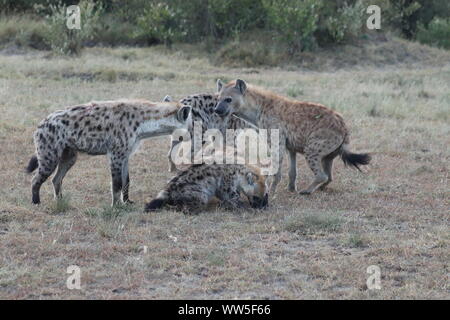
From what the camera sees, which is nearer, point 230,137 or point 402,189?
point 402,189

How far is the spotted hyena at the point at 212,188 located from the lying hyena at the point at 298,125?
1.93 feet

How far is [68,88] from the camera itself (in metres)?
11.2

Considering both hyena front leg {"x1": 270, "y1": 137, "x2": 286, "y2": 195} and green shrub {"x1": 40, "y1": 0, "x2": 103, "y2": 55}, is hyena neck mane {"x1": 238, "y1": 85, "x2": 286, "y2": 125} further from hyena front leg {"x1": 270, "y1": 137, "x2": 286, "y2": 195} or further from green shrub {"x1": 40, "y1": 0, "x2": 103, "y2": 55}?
green shrub {"x1": 40, "y1": 0, "x2": 103, "y2": 55}

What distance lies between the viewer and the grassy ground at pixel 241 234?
13.8ft

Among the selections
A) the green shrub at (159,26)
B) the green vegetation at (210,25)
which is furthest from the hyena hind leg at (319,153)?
the green shrub at (159,26)

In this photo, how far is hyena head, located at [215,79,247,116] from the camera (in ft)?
21.9

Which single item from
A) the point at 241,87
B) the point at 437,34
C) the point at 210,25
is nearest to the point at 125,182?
the point at 241,87

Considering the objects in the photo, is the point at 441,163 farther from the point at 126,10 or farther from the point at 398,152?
the point at 126,10

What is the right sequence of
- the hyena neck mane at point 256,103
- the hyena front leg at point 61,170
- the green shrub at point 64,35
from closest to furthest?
the hyena front leg at point 61,170
the hyena neck mane at point 256,103
the green shrub at point 64,35

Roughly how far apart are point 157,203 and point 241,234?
2.48 ft

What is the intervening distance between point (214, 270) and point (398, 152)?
406cm

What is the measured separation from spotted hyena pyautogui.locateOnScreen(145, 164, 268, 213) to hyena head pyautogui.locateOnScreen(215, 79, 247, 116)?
0.92 meters

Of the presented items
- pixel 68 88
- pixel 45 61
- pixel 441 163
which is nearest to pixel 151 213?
pixel 441 163

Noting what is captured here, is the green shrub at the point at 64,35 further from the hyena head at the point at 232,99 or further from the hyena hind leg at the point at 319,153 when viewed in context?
the hyena hind leg at the point at 319,153
